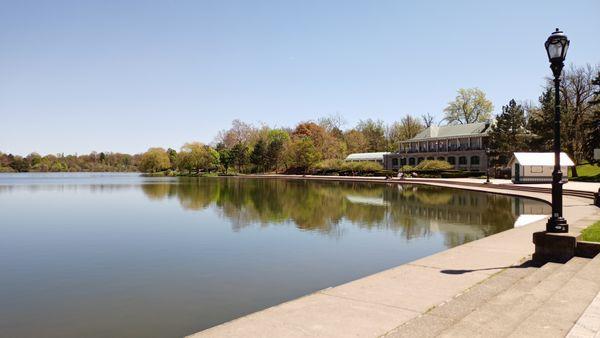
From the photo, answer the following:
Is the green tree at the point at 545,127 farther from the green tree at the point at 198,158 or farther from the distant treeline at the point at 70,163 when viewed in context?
the distant treeline at the point at 70,163

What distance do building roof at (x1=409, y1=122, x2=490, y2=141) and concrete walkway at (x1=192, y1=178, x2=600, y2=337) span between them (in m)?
65.7

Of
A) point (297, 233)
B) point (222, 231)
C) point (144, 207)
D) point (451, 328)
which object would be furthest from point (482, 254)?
point (144, 207)

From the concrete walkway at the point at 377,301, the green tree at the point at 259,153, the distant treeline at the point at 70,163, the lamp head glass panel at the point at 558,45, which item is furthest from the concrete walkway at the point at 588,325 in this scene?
the distant treeline at the point at 70,163

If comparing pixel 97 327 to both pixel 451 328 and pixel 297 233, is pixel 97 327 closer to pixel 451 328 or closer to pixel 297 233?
pixel 451 328

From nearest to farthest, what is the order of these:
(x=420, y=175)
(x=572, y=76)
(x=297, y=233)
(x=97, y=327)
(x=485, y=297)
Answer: (x=485, y=297), (x=97, y=327), (x=297, y=233), (x=572, y=76), (x=420, y=175)

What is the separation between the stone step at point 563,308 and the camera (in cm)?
489

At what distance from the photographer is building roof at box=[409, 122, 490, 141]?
71.3m

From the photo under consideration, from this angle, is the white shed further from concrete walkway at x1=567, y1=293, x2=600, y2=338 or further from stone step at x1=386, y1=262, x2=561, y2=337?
concrete walkway at x1=567, y1=293, x2=600, y2=338

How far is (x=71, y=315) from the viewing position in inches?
325

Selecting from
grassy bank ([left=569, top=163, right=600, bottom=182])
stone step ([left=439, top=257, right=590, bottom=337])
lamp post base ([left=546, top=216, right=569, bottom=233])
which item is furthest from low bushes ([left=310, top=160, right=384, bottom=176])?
stone step ([left=439, top=257, right=590, bottom=337])

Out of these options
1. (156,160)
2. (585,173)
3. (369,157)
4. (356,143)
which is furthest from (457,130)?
(156,160)

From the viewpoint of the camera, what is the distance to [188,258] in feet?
43.1

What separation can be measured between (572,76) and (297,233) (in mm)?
62011

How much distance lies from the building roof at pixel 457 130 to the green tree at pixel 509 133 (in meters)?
8.18
